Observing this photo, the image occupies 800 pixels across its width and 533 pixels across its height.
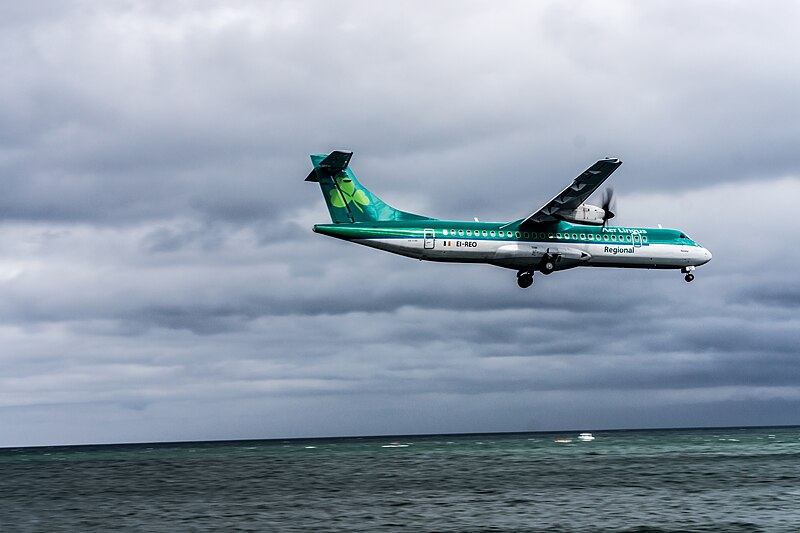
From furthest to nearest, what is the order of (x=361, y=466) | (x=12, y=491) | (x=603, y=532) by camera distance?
(x=361, y=466), (x=12, y=491), (x=603, y=532)

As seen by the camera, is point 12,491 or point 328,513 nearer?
point 328,513

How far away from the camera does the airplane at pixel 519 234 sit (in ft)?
200

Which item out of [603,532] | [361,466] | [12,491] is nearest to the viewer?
[603,532]

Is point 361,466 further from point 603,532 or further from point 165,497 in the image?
point 603,532

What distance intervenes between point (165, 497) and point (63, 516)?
478 inches

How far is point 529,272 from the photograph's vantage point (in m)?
67.5

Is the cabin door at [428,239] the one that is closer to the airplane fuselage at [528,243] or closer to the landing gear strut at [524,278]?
the airplane fuselage at [528,243]

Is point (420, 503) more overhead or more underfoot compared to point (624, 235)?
more underfoot

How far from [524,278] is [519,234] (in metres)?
4.47

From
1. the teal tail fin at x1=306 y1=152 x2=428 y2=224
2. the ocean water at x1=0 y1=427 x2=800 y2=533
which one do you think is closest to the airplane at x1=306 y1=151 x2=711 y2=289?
the teal tail fin at x1=306 y1=152 x2=428 y2=224

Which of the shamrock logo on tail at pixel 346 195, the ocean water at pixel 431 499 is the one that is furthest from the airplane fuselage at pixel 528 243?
the ocean water at pixel 431 499

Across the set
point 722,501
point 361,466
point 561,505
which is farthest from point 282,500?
point 361,466

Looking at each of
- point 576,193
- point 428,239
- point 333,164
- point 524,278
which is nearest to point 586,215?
point 576,193

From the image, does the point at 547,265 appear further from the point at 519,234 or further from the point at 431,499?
the point at 431,499
